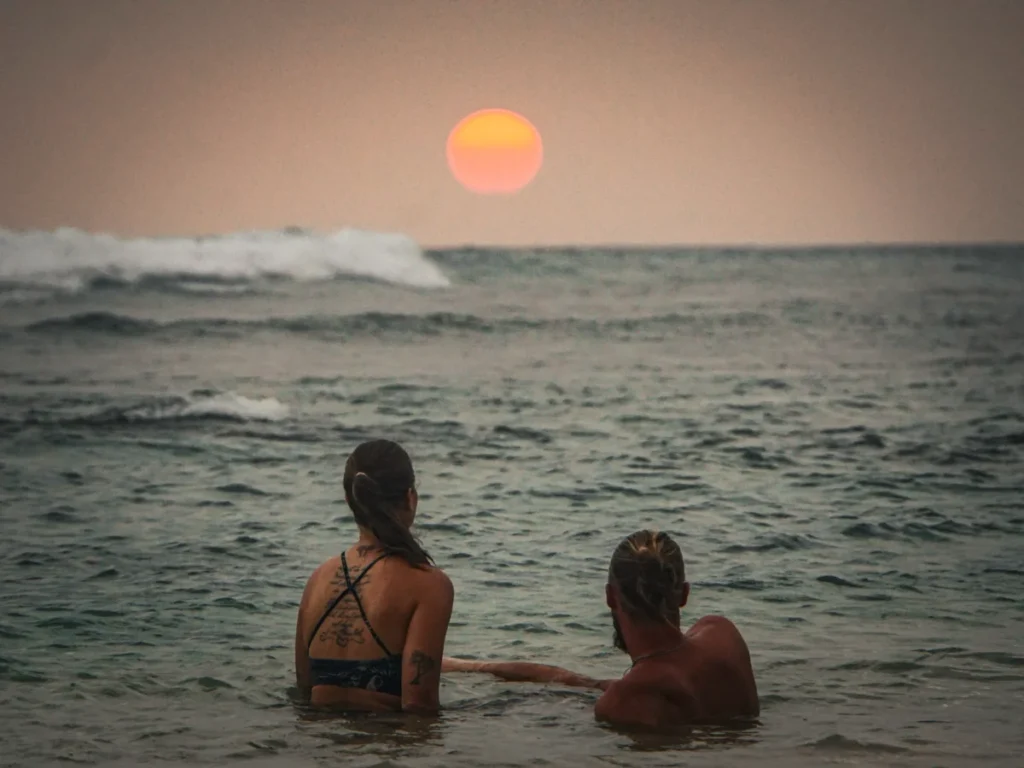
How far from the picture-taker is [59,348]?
2405 centimetres

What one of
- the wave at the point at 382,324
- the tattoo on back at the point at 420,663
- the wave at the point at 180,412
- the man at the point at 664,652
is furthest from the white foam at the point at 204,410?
the man at the point at 664,652

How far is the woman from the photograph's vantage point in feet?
14.7

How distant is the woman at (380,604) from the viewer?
4.48m

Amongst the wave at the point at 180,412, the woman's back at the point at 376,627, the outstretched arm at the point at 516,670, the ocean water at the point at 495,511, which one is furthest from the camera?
the wave at the point at 180,412

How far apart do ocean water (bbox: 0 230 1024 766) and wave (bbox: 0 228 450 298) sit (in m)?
0.19

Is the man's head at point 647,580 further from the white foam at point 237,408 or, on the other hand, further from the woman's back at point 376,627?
the white foam at point 237,408

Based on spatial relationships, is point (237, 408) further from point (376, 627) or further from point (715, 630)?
point (715, 630)

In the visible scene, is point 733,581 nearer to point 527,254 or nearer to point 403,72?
point 403,72

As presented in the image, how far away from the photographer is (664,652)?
4508 millimetres

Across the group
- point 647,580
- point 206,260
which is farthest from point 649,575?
point 206,260

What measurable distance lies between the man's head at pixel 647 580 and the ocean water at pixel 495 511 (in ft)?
1.83

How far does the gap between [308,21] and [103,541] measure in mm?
12423

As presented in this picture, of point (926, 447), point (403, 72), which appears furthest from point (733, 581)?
point (403, 72)

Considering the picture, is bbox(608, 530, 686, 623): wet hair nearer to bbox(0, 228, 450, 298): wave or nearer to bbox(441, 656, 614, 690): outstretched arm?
bbox(441, 656, 614, 690): outstretched arm
